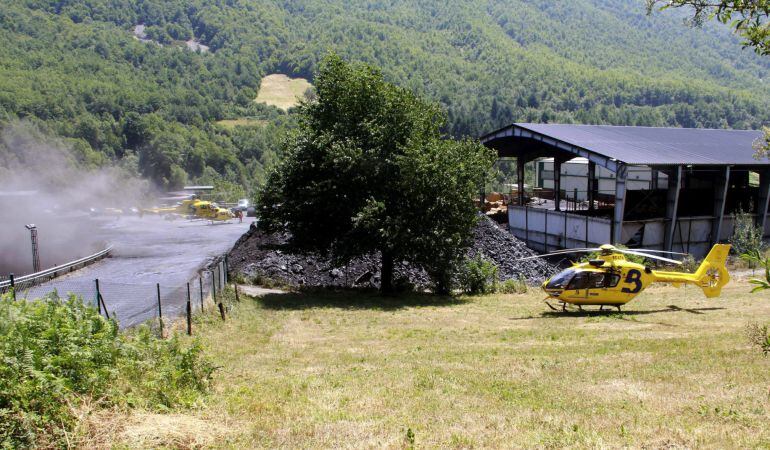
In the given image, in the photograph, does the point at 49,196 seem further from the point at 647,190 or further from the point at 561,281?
the point at 561,281

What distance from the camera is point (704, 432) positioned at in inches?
324

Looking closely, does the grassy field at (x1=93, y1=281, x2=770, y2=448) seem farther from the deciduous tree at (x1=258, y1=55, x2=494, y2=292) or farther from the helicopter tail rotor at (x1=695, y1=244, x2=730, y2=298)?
the deciduous tree at (x1=258, y1=55, x2=494, y2=292)

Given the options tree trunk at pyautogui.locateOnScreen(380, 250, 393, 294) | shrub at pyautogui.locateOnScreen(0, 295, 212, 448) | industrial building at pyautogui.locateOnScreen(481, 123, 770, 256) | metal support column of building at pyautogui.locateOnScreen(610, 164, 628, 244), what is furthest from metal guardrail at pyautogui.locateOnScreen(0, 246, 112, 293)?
metal support column of building at pyautogui.locateOnScreen(610, 164, 628, 244)

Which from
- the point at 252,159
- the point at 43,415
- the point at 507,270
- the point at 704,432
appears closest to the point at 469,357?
the point at 704,432

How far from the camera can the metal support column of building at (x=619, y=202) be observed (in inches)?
1344

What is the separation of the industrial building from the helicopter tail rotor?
11.9m

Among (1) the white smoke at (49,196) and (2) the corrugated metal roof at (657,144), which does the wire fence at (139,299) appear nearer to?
(1) the white smoke at (49,196)

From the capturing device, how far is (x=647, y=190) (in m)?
41.3

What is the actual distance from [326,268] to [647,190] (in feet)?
77.5

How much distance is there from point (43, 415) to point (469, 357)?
9476mm

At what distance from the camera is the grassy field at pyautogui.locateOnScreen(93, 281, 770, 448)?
8.34 m

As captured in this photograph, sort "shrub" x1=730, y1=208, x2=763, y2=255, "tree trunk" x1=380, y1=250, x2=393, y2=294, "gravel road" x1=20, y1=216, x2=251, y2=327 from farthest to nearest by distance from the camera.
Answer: "shrub" x1=730, y1=208, x2=763, y2=255 → "tree trunk" x1=380, y1=250, x2=393, y2=294 → "gravel road" x1=20, y1=216, x2=251, y2=327

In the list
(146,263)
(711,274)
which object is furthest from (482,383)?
(146,263)

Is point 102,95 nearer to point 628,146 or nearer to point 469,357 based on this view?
point 628,146
